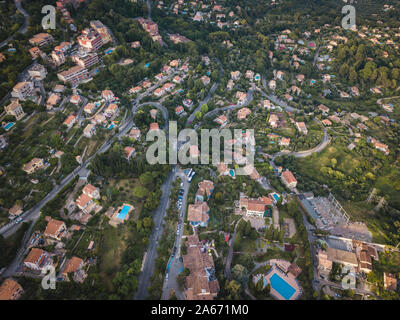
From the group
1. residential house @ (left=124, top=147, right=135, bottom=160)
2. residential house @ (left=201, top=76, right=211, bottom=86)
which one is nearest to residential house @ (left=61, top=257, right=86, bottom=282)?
residential house @ (left=124, top=147, right=135, bottom=160)

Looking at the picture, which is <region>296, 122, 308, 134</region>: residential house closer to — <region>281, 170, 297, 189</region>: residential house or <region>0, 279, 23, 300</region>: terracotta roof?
<region>281, 170, 297, 189</region>: residential house

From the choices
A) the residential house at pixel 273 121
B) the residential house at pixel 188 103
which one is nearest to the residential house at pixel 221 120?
the residential house at pixel 188 103

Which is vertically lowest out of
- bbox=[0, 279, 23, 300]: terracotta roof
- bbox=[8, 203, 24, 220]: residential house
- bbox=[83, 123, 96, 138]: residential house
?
bbox=[0, 279, 23, 300]: terracotta roof

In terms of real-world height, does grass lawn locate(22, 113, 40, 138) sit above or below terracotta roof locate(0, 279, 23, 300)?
above

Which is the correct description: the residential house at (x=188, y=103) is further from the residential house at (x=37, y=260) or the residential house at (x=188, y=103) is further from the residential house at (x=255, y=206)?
→ the residential house at (x=37, y=260)

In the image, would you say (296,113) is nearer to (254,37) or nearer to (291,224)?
(291,224)

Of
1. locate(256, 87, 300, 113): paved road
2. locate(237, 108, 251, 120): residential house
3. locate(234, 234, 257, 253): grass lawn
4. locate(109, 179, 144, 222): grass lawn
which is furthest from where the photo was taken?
locate(256, 87, 300, 113): paved road

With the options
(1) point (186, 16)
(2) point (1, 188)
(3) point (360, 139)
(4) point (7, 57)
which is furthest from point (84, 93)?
(3) point (360, 139)

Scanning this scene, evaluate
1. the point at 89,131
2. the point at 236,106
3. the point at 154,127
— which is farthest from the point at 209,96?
the point at 89,131
